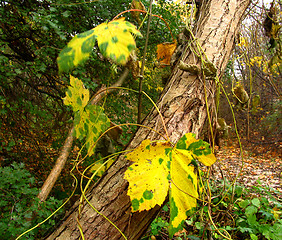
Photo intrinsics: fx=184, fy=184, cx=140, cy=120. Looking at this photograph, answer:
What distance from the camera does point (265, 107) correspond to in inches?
305

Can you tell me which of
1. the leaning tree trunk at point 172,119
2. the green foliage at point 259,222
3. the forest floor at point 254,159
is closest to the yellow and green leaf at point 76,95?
the leaning tree trunk at point 172,119

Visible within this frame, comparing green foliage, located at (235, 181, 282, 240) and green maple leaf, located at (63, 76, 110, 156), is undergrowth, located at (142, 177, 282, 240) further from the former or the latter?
green maple leaf, located at (63, 76, 110, 156)

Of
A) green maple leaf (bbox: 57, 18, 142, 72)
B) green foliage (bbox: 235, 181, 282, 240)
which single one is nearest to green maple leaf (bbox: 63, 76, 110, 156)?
green maple leaf (bbox: 57, 18, 142, 72)

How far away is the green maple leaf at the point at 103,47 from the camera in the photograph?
46 cm

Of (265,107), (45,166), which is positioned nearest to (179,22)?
(45,166)

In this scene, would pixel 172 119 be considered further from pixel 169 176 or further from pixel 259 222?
pixel 259 222

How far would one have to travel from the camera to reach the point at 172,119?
2.44 feet

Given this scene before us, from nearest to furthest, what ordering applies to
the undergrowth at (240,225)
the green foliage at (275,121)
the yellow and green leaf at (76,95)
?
1. the yellow and green leaf at (76,95)
2. the undergrowth at (240,225)
3. the green foliage at (275,121)

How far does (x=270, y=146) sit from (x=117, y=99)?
565cm

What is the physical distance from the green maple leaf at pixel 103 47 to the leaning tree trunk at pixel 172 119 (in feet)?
1.15

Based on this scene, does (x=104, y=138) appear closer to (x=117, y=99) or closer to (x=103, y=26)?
(x=103, y=26)

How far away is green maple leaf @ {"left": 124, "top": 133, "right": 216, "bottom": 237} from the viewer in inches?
19.7

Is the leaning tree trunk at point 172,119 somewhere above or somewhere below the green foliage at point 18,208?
above

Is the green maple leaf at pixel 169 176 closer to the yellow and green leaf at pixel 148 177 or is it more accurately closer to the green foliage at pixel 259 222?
the yellow and green leaf at pixel 148 177
